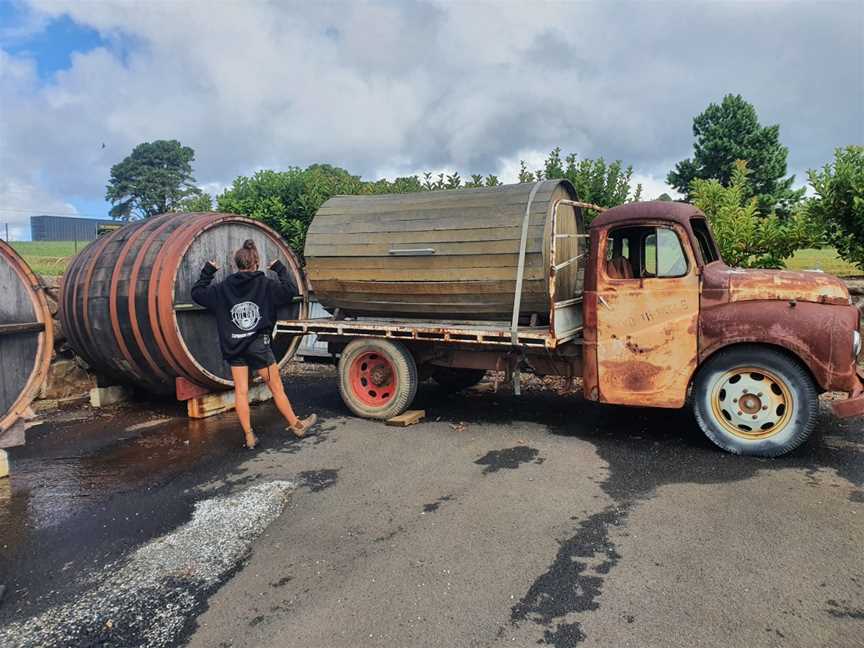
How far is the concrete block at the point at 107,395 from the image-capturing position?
7.89 m

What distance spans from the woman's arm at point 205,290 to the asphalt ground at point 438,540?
1.42 meters

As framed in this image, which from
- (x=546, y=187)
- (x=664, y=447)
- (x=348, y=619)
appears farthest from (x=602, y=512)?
(x=546, y=187)

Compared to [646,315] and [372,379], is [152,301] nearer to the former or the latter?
[372,379]

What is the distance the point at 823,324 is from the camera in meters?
5.05

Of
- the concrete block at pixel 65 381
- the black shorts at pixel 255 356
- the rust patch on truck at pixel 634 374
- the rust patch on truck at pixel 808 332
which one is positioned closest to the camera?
the rust patch on truck at pixel 808 332

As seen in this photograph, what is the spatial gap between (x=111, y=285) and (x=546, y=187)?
15.9 feet

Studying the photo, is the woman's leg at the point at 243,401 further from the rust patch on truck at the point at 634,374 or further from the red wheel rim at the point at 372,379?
the rust patch on truck at the point at 634,374

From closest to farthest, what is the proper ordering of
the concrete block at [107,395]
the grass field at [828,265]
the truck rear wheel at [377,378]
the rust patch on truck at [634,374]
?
1. the rust patch on truck at [634,374]
2. the truck rear wheel at [377,378]
3. the concrete block at [107,395]
4. the grass field at [828,265]

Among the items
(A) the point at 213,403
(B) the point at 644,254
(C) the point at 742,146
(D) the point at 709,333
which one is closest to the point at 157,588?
(A) the point at 213,403

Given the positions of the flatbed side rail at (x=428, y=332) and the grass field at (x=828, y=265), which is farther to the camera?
the grass field at (x=828, y=265)

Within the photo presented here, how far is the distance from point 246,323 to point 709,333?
430 cm

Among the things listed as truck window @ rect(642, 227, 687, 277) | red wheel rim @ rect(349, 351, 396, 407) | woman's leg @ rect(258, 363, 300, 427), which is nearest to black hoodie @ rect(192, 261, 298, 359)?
woman's leg @ rect(258, 363, 300, 427)

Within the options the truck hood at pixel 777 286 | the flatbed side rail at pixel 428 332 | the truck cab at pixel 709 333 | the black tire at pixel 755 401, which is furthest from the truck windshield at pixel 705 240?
the flatbed side rail at pixel 428 332

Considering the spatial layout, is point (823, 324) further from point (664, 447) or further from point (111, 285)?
point (111, 285)
